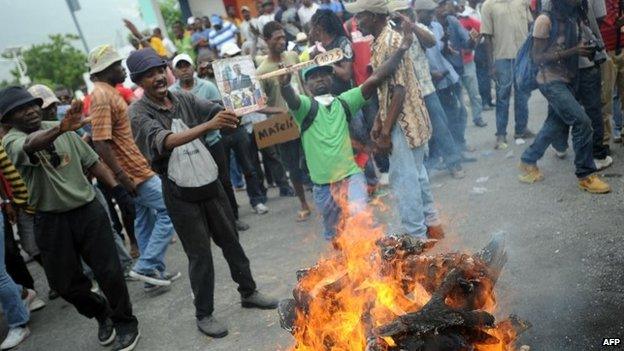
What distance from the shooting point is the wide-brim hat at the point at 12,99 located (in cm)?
375

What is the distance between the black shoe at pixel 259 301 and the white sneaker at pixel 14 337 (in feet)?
8.52

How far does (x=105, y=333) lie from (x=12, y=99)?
7.53 feet

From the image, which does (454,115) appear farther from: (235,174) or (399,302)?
(399,302)

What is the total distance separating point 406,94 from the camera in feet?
14.1

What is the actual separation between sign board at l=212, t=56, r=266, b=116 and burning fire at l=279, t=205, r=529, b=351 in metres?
1.24

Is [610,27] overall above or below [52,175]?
below

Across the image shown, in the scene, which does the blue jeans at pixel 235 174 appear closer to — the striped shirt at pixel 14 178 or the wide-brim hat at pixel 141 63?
the striped shirt at pixel 14 178

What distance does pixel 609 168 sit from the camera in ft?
17.8

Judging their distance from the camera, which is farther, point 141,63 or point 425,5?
point 425,5

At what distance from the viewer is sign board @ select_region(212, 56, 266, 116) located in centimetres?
332

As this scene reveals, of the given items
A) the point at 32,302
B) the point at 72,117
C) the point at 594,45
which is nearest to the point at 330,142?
the point at 72,117

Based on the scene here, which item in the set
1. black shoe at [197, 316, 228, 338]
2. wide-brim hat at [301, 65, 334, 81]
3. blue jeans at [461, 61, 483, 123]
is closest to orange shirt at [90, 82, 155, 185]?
black shoe at [197, 316, 228, 338]

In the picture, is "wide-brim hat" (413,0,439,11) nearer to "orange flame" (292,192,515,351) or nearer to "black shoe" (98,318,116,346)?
"orange flame" (292,192,515,351)

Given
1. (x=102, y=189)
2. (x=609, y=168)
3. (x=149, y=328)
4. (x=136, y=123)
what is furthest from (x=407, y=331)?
(x=102, y=189)
